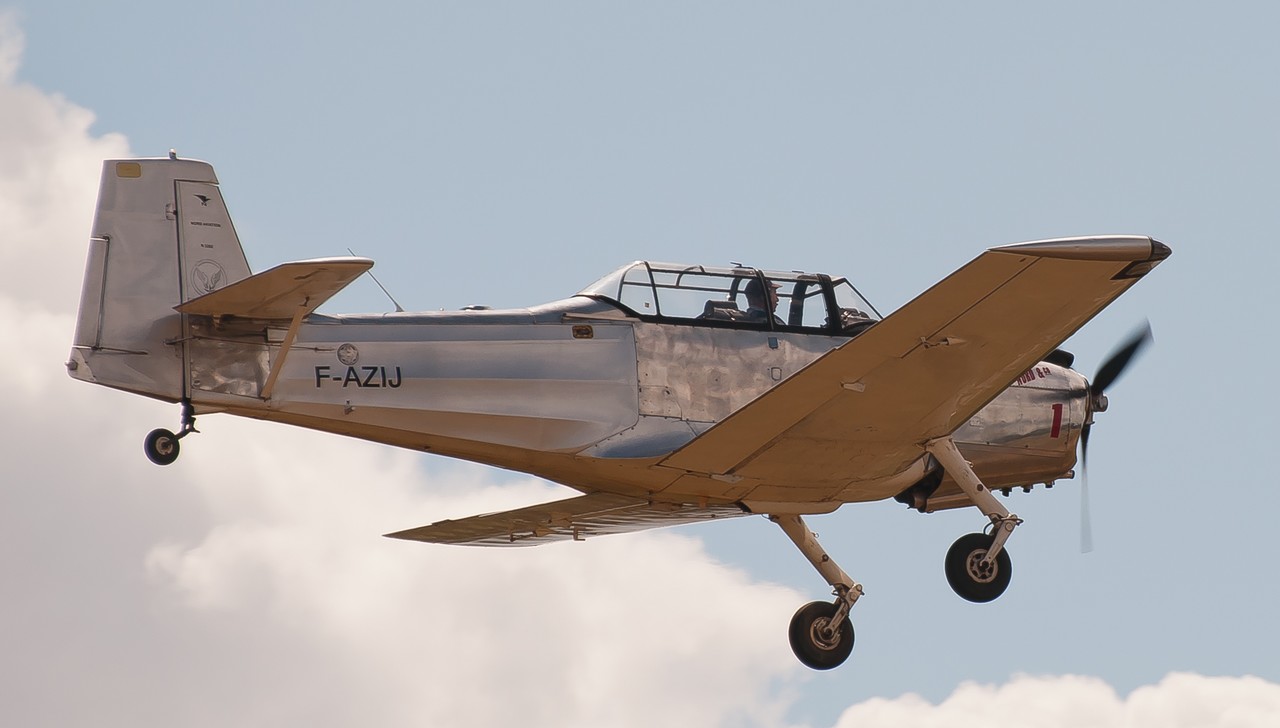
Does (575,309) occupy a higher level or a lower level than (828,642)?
higher

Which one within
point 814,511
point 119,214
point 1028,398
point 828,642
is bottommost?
point 828,642

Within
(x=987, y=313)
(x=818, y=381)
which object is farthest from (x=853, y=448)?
(x=987, y=313)

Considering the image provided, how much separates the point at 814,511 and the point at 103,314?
20.1 ft

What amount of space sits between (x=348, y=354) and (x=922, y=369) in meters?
4.20

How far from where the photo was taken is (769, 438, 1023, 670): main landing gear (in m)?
14.7

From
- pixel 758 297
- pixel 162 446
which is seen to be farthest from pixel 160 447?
pixel 758 297

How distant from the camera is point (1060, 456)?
15.6 m

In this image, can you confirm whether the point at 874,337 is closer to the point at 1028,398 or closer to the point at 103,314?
the point at 1028,398

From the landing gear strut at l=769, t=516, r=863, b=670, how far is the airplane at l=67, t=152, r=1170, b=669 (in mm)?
82

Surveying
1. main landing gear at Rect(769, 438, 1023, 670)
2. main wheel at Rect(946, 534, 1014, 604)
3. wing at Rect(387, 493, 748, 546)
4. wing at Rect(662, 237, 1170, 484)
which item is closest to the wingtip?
wing at Rect(662, 237, 1170, 484)

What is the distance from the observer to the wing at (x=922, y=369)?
1137 centimetres

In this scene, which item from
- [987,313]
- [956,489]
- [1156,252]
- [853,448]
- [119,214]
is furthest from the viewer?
[956,489]

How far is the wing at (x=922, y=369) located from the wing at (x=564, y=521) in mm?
1522

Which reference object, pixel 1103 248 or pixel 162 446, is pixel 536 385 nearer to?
pixel 162 446
